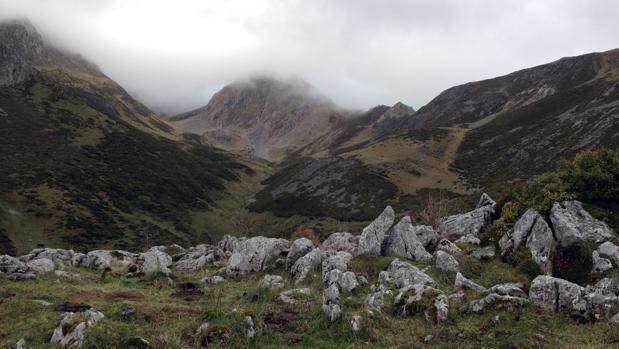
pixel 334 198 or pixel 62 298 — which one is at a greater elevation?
pixel 62 298

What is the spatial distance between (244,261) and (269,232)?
114126 millimetres

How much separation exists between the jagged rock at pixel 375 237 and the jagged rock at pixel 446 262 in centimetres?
599

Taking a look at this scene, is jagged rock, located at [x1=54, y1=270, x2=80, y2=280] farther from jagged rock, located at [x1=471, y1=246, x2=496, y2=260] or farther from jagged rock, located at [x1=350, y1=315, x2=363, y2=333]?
jagged rock, located at [x1=471, y1=246, x2=496, y2=260]

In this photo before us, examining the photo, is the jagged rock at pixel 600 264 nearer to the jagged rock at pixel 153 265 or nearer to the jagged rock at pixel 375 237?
the jagged rock at pixel 375 237

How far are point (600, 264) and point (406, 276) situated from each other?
9794mm

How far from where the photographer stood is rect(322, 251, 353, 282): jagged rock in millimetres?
28450

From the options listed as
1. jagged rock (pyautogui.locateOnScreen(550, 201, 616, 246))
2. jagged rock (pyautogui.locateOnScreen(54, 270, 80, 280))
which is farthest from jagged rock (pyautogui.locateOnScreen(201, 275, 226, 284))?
jagged rock (pyautogui.locateOnScreen(550, 201, 616, 246))

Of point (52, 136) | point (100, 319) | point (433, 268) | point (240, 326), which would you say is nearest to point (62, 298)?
point (100, 319)

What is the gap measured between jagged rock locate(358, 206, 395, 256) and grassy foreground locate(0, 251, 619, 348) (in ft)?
28.4

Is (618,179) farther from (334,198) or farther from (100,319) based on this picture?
(334,198)

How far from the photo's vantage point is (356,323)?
1714cm

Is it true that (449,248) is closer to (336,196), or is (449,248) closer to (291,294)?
(291,294)

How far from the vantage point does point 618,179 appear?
1075 inches

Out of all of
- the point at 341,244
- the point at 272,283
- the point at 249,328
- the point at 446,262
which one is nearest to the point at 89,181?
the point at 341,244
